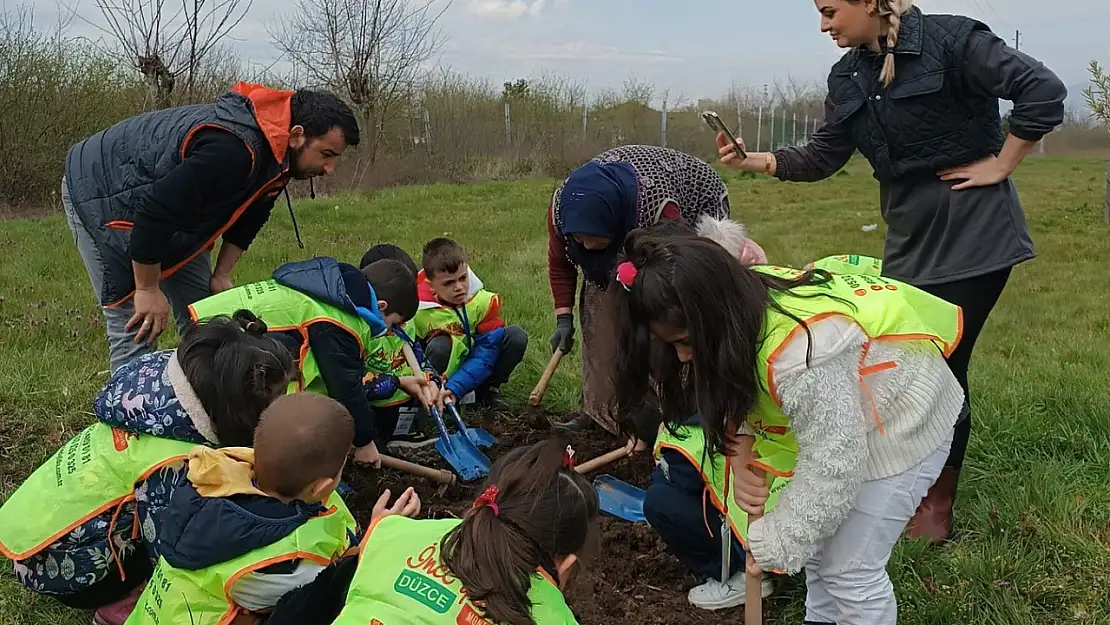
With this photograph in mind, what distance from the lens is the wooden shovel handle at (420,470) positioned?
330 cm

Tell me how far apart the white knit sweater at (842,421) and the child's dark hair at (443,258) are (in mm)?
2240

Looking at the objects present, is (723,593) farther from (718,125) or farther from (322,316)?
(322,316)

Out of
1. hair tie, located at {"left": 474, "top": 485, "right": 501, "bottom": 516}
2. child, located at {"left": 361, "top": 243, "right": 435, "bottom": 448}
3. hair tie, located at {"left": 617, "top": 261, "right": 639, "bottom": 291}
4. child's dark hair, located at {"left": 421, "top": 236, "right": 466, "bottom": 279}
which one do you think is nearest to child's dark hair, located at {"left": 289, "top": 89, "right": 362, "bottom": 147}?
child, located at {"left": 361, "top": 243, "right": 435, "bottom": 448}

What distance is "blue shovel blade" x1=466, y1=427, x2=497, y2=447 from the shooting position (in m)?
3.81

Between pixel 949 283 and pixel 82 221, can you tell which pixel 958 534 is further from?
pixel 82 221

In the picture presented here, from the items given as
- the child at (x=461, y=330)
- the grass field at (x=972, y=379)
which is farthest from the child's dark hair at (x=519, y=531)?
the child at (x=461, y=330)

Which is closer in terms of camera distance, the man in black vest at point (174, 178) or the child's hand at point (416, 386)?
the man in black vest at point (174, 178)

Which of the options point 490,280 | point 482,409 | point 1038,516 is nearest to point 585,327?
point 482,409

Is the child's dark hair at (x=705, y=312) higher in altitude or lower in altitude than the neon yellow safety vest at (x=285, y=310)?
higher

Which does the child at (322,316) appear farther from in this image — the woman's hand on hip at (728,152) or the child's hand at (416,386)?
the woman's hand on hip at (728,152)

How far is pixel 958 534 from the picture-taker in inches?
115

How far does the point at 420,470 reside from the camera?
3.34 meters

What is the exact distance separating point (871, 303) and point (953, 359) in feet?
3.19

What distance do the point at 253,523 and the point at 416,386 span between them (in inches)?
61.4
